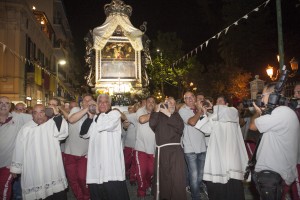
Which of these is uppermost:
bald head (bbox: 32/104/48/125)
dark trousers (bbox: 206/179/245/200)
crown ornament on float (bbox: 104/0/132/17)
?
crown ornament on float (bbox: 104/0/132/17)

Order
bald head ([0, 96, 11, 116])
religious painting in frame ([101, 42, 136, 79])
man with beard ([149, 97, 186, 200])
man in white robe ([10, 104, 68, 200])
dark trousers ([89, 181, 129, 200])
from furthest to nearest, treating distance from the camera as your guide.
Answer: religious painting in frame ([101, 42, 136, 79]), bald head ([0, 96, 11, 116]), man with beard ([149, 97, 186, 200]), dark trousers ([89, 181, 129, 200]), man in white robe ([10, 104, 68, 200])

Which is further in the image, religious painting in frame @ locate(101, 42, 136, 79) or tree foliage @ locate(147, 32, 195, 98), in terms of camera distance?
tree foliage @ locate(147, 32, 195, 98)

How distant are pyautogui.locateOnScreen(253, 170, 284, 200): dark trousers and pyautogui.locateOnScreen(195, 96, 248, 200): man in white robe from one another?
1.43 m

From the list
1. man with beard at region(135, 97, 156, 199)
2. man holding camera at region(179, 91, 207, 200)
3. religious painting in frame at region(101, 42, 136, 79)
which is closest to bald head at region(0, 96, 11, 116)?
man with beard at region(135, 97, 156, 199)

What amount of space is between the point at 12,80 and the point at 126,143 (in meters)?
15.2

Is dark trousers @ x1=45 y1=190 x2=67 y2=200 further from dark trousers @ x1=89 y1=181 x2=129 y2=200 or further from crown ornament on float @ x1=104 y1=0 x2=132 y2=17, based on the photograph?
crown ornament on float @ x1=104 y1=0 x2=132 y2=17

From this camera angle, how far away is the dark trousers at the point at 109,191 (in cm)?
484

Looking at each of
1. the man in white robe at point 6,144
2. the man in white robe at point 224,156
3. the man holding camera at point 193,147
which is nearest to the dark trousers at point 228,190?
the man in white robe at point 224,156

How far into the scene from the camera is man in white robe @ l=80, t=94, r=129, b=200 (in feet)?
15.8

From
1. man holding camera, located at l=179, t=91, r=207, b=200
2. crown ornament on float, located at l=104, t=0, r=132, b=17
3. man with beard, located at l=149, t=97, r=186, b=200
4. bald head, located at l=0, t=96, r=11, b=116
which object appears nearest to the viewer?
man with beard, located at l=149, t=97, r=186, b=200

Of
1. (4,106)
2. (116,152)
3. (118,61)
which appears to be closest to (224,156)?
(116,152)

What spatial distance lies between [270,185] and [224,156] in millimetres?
1586

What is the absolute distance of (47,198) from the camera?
4840 mm

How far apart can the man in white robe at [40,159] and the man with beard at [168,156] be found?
5.14 ft
